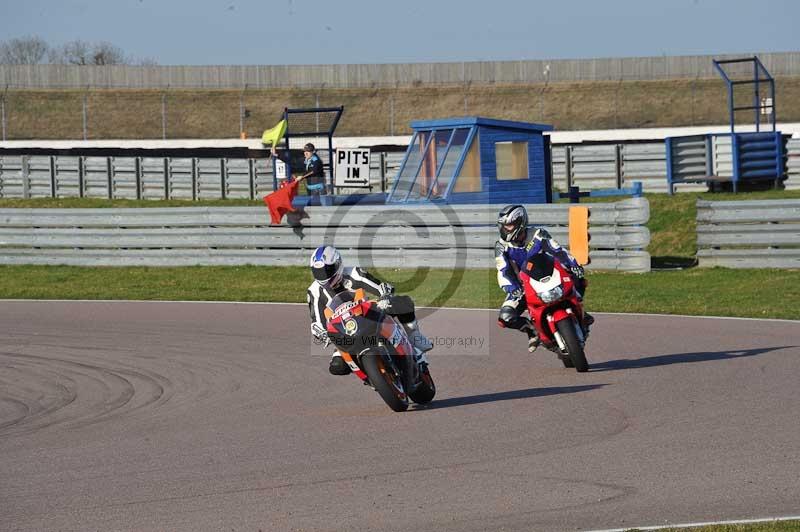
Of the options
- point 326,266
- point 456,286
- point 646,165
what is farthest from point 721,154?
point 326,266

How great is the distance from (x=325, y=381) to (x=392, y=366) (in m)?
1.94

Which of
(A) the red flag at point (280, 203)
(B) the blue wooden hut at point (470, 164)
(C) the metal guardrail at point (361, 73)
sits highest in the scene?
(C) the metal guardrail at point (361, 73)

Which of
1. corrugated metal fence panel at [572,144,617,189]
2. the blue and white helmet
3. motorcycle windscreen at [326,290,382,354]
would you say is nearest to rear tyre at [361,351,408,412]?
motorcycle windscreen at [326,290,382,354]

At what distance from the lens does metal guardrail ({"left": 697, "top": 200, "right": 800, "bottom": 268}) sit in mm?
19406

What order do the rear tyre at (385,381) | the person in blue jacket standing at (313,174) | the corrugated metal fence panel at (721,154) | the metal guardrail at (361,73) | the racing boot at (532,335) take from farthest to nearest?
the metal guardrail at (361,73), the corrugated metal fence panel at (721,154), the person in blue jacket standing at (313,174), the racing boot at (532,335), the rear tyre at (385,381)

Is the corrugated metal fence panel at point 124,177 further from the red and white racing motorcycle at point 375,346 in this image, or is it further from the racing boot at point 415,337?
the red and white racing motorcycle at point 375,346

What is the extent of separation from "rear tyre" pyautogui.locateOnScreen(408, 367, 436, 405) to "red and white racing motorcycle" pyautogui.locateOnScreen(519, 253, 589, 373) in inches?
70.5

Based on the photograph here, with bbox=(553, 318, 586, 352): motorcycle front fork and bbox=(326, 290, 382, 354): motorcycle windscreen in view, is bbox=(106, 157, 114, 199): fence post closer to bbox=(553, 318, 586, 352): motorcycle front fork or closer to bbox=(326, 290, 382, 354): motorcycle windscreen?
bbox=(553, 318, 586, 352): motorcycle front fork

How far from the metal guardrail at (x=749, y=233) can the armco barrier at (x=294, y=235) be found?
1203mm

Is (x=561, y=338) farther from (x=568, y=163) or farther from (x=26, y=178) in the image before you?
(x=26, y=178)

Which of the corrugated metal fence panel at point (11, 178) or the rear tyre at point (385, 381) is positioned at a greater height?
the corrugated metal fence panel at point (11, 178)

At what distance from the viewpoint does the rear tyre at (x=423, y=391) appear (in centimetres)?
962

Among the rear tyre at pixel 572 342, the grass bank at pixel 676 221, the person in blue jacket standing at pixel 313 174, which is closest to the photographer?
the rear tyre at pixel 572 342

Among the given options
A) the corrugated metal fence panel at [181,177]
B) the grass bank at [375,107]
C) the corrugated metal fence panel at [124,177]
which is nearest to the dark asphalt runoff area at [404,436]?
the corrugated metal fence panel at [181,177]
